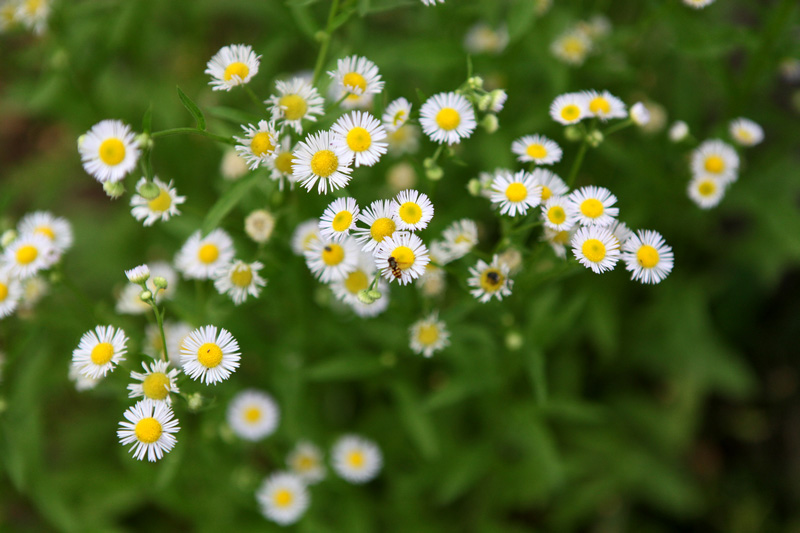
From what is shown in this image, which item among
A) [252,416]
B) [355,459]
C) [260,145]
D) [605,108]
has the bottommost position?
[355,459]

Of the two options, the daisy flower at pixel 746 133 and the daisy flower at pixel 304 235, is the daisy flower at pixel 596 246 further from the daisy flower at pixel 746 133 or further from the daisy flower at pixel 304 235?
the daisy flower at pixel 746 133

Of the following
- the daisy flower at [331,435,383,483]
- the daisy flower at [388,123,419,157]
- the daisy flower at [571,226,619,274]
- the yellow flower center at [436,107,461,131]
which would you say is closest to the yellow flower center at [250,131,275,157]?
the yellow flower center at [436,107,461,131]

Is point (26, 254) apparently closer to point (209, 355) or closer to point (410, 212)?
point (209, 355)

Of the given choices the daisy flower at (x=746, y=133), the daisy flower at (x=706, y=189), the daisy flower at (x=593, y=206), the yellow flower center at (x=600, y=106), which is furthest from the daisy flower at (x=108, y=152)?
the daisy flower at (x=746, y=133)

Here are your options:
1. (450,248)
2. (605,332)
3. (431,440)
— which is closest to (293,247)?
(450,248)

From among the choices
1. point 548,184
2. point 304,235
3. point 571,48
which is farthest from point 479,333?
point 571,48
